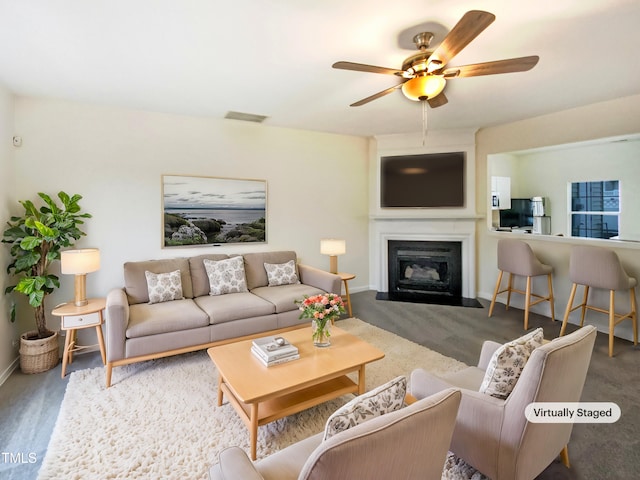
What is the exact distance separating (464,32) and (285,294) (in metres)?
2.93

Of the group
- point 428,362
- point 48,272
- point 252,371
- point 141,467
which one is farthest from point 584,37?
point 48,272

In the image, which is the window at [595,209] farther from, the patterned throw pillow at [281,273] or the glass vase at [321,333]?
the glass vase at [321,333]

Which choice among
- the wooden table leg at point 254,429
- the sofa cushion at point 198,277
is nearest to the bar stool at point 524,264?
the wooden table leg at point 254,429

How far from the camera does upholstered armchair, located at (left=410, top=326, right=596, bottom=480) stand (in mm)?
1395

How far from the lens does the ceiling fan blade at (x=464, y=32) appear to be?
1.65 metres

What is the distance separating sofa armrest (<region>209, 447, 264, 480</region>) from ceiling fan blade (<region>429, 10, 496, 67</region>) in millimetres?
2135

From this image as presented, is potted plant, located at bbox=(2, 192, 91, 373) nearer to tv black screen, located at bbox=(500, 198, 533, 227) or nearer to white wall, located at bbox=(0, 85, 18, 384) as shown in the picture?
white wall, located at bbox=(0, 85, 18, 384)

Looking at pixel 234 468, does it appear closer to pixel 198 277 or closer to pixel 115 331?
pixel 115 331

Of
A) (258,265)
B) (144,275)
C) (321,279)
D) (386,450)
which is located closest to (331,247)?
(321,279)

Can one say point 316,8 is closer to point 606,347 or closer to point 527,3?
point 527,3

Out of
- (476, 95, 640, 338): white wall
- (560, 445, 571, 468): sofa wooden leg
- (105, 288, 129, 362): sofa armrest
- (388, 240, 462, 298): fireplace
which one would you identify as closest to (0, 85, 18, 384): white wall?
(105, 288, 129, 362): sofa armrest

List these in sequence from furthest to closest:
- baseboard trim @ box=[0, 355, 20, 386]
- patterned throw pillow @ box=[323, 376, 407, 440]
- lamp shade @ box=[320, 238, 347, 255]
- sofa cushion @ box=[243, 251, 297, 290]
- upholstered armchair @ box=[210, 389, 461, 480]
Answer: lamp shade @ box=[320, 238, 347, 255] < sofa cushion @ box=[243, 251, 297, 290] < baseboard trim @ box=[0, 355, 20, 386] < patterned throw pillow @ box=[323, 376, 407, 440] < upholstered armchair @ box=[210, 389, 461, 480]

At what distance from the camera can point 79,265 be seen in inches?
121

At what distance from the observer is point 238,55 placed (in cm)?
257
